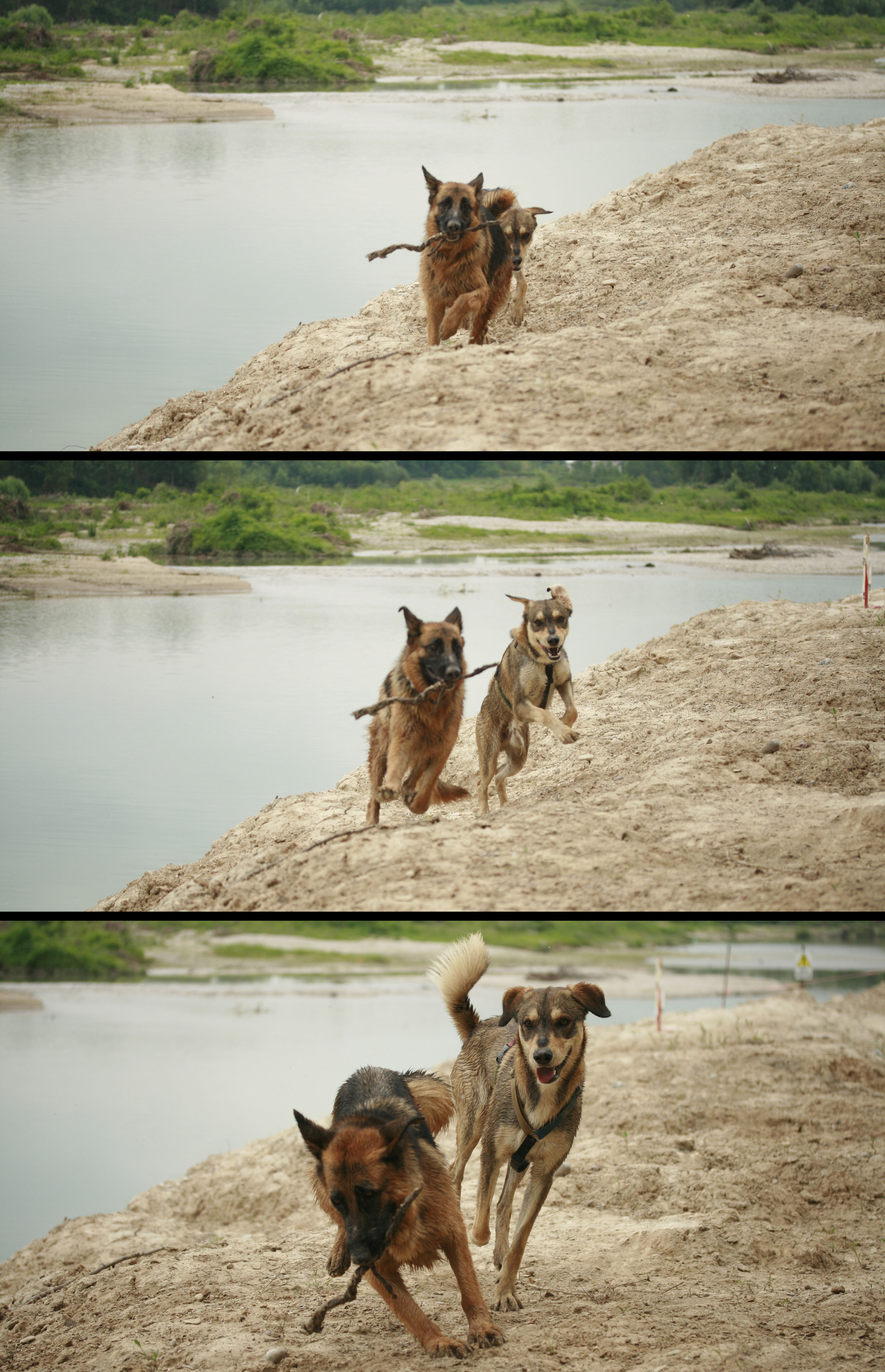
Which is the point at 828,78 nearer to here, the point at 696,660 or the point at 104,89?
the point at 696,660

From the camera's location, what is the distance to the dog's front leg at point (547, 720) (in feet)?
16.0

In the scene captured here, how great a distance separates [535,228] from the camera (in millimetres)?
6480

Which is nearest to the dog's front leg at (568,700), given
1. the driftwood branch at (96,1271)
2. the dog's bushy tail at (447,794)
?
the dog's bushy tail at (447,794)

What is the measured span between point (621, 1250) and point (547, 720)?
2.57 meters

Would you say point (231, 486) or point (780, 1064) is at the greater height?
point (231, 486)

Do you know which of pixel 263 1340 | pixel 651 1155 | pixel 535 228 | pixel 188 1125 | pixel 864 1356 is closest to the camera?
pixel 864 1356

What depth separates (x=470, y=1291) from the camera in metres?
3.71

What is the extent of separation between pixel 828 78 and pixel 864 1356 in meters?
8.39

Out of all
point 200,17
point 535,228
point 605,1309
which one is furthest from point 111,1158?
point 200,17

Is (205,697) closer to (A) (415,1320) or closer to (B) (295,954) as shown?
(A) (415,1320)

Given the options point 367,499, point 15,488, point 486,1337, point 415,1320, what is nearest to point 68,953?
point 15,488

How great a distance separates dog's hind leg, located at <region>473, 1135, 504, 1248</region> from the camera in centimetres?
430

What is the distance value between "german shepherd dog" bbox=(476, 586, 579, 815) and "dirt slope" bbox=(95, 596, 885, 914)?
0.78 ft

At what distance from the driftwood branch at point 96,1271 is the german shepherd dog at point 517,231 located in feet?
19.0
